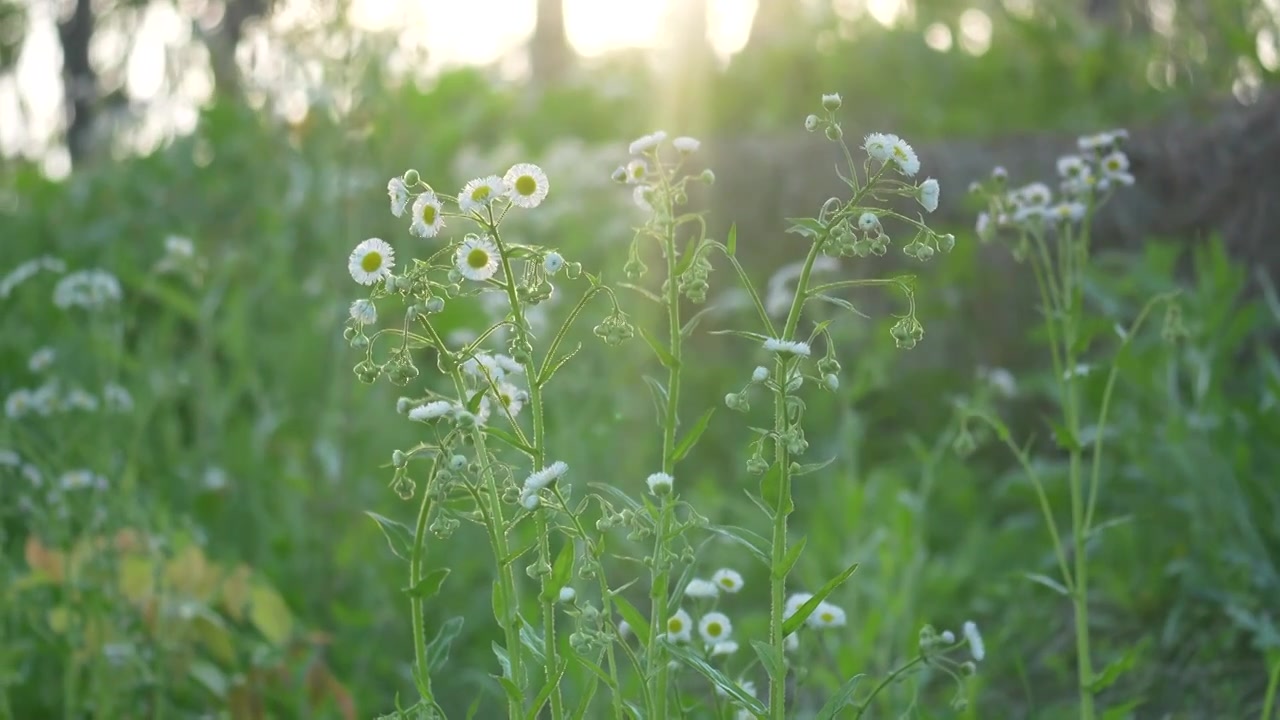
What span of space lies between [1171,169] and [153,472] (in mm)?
3009

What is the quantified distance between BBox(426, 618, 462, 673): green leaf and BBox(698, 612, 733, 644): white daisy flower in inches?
12.8

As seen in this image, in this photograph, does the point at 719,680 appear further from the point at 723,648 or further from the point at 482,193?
the point at 482,193

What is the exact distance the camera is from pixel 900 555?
8.13 ft

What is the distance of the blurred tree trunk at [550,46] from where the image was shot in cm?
950

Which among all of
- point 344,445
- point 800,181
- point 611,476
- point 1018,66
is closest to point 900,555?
point 611,476

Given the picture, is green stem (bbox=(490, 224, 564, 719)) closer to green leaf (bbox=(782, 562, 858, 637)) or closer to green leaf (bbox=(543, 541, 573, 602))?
green leaf (bbox=(543, 541, 573, 602))

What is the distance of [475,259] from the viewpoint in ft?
3.91

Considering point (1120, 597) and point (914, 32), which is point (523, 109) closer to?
point (914, 32)

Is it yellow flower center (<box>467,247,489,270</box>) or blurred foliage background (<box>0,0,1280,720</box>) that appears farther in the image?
blurred foliage background (<box>0,0,1280,720</box>)

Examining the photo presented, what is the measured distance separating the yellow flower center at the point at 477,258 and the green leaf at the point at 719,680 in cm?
42

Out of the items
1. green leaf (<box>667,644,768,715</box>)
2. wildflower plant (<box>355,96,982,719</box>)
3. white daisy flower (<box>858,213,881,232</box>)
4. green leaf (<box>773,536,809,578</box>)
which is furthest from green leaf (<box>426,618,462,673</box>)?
white daisy flower (<box>858,213,881,232</box>)

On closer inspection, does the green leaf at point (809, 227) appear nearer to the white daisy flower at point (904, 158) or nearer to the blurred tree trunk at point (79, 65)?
the white daisy flower at point (904, 158)

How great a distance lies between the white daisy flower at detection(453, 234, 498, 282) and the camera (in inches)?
46.1

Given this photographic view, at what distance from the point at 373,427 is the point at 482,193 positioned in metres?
2.03
